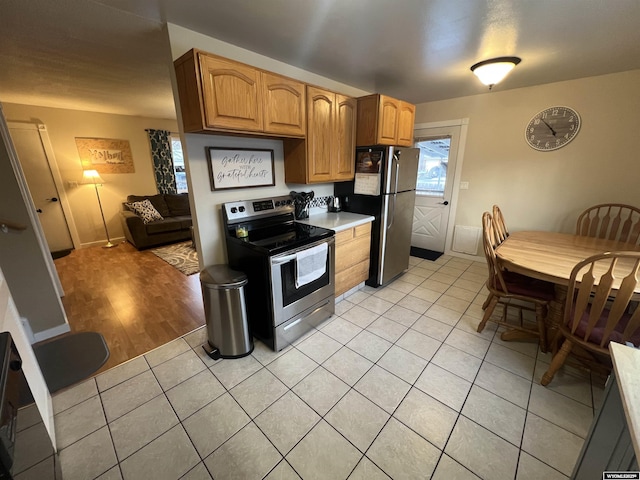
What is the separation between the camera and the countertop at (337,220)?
2.44m

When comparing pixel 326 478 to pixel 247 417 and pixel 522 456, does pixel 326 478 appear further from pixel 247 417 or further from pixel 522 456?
pixel 522 456

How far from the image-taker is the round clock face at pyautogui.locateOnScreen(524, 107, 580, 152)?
2.91 meters

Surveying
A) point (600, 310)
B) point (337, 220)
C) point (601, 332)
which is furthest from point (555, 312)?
point (337, 220)

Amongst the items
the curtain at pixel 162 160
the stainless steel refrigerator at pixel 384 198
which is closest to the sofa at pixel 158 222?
the curtain at pixel 162 160

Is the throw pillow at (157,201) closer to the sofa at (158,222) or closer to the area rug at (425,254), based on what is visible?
the sofa at (158,222)

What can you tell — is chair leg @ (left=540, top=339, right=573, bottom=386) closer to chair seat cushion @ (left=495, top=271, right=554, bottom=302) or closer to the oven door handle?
chair seat cushion @ (left=495, top=271, right=554, bottom=302)

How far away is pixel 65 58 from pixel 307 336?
10.4 ft

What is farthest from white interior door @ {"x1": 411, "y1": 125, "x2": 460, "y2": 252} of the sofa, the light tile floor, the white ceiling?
the sofa

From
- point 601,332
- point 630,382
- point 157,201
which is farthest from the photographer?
point 157,201

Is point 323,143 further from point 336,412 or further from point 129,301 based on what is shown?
point 129,301

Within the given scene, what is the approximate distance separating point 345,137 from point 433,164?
208 centimetres

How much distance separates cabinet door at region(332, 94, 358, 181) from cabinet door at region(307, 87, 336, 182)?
0.27 feet

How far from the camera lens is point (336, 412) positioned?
5.07ft

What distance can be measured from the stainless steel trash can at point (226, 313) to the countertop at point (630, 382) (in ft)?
5.99
